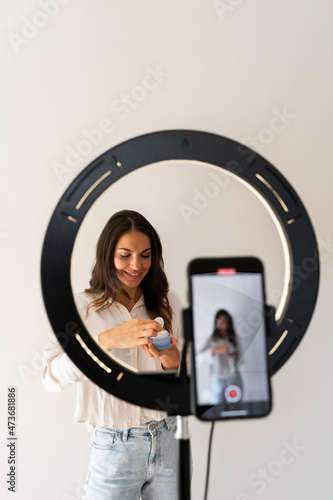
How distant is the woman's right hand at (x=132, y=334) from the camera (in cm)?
70

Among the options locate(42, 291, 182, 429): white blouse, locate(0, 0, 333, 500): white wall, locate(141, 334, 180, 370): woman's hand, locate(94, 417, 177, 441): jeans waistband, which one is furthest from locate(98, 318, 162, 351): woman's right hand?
locate(0, 0, 333, 500): white wall

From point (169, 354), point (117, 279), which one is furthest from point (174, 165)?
point (169, 354)

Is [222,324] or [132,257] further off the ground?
[132,257]

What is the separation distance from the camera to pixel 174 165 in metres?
1.19

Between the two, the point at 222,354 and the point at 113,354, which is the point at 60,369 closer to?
the point at 113,354

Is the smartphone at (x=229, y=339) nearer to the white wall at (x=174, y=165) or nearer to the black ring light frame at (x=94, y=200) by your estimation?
the black ring light frame at (x=94, y=200)

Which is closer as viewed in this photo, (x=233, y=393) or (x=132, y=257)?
(x=233, y=393)

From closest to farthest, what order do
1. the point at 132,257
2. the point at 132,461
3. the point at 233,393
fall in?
the point at 233,393
the point at 132,257
the point at 132,461

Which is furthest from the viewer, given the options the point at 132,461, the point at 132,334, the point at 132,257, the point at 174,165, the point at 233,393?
the point at 174,165

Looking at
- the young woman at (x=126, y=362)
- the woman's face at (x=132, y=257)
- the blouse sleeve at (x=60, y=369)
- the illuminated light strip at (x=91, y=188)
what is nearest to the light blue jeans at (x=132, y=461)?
the young woman at (x=126, y=362)

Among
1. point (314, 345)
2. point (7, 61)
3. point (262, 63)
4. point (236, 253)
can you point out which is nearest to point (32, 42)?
point (7, 61)

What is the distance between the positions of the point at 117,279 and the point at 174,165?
41 cm

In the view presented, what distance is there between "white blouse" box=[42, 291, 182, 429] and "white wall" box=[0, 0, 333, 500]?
232mm

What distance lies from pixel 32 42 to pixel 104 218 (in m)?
0.47
